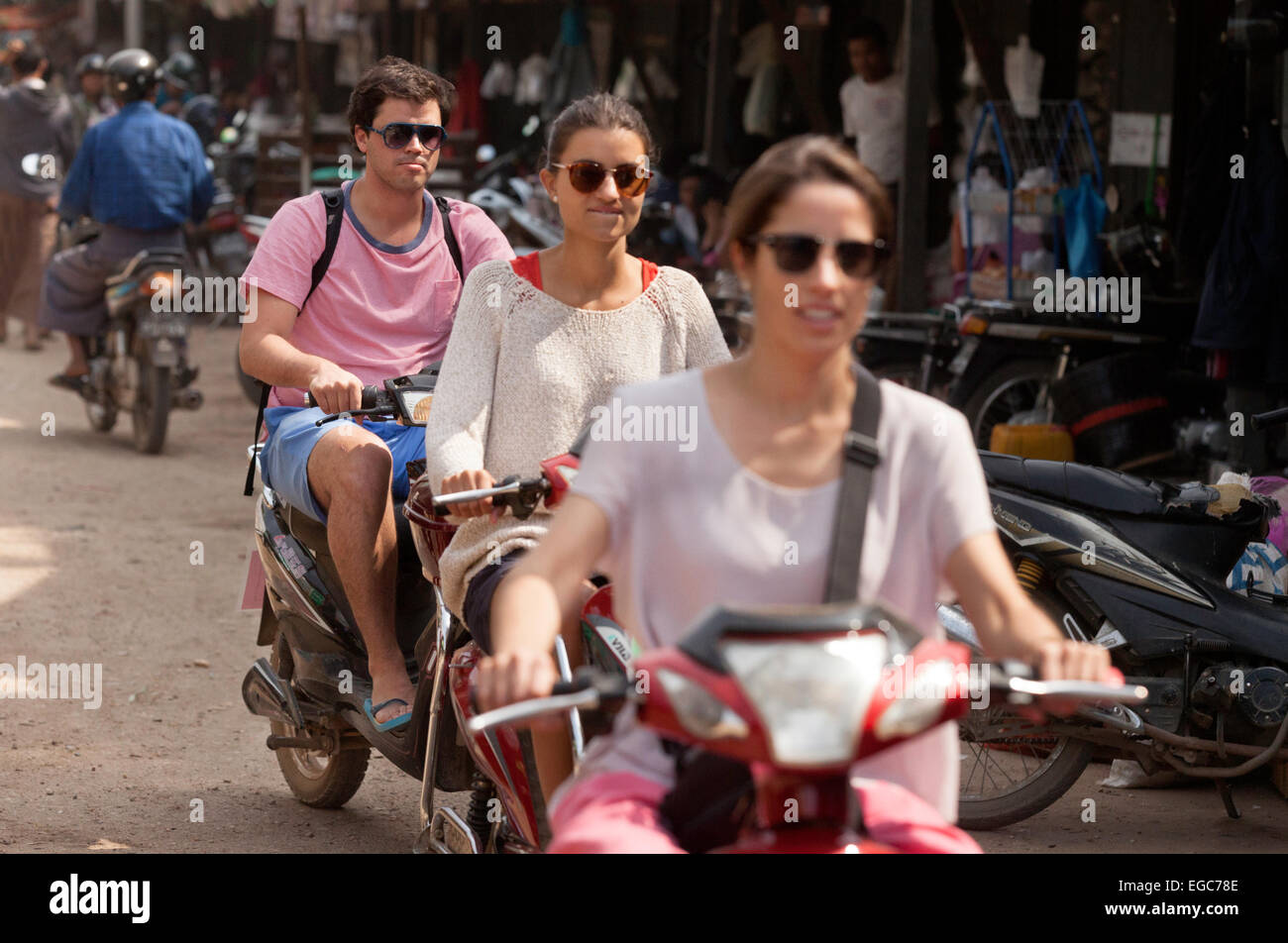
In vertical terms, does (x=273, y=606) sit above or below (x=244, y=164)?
below

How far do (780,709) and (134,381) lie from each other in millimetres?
9500

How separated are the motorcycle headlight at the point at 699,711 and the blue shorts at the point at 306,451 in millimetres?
2471

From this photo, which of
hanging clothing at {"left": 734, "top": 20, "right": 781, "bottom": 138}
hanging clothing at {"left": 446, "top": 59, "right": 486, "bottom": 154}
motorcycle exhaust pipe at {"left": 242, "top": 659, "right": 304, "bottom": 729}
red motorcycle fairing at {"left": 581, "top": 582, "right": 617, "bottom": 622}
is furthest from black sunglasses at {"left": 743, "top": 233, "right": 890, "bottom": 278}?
hanging clothing at {"left": 446, "top": 59, "right": 486, "bottom": 154}

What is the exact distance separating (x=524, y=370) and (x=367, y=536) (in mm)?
894

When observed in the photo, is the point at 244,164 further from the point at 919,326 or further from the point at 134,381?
the point at 919,326

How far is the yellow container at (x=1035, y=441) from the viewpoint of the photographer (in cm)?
814

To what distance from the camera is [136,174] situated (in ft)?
35.9

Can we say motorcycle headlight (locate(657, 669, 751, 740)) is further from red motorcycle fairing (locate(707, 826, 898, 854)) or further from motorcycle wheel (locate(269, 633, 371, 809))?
motorcycle wheel (locate(269, 633, 371, 809))

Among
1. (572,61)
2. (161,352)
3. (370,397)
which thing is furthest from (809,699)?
(572,61)

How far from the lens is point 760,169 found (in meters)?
2.54

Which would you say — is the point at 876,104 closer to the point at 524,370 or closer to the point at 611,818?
the point at 524,370

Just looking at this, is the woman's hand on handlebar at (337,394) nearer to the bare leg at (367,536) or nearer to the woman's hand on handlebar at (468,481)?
the bare leg at (367,536)

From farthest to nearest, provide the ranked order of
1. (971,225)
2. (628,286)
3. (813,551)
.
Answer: (971,225) < (628,286) < (813,551)
